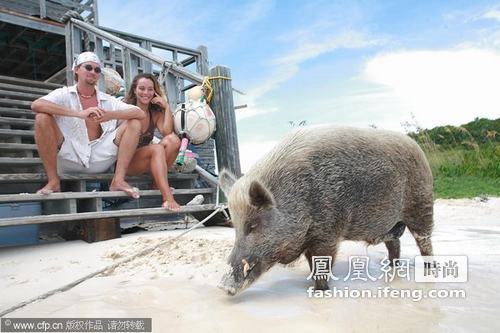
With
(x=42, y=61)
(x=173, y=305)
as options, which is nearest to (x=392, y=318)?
(x=173, y=305)

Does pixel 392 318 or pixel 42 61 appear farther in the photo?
pixel 42 61

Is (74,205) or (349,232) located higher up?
(74,205)

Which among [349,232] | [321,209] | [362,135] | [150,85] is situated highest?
[150,85]

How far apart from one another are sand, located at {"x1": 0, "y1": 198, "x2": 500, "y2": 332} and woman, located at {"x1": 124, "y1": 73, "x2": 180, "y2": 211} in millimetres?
618

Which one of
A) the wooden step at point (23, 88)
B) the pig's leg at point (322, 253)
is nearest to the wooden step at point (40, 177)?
the pig's leg at point (322, 253)

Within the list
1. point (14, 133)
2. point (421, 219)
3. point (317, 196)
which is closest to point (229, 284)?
point (317, 196)

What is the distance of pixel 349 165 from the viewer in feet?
8.09

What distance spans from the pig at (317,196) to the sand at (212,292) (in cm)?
22

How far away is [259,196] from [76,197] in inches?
93.3

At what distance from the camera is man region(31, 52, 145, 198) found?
12.8 ft

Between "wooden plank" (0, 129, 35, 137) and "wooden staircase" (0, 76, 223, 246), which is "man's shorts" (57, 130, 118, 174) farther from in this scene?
"wooden plank" (0, 129, 35, 137)

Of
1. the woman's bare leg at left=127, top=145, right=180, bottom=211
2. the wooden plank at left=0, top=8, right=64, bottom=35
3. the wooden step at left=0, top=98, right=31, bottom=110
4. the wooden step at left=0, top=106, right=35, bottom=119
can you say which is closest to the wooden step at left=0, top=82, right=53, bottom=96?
the wooden step at left=0, top=98, right=31, bottom=110

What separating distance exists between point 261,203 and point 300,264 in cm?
100

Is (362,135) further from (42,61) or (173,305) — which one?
(42,61)
